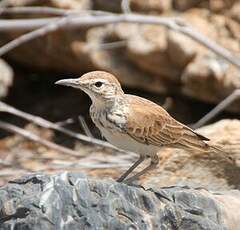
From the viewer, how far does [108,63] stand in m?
10.7

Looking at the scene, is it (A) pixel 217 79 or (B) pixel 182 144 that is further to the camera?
(A) pixel 217 79

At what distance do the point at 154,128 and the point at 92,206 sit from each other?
1132 mm

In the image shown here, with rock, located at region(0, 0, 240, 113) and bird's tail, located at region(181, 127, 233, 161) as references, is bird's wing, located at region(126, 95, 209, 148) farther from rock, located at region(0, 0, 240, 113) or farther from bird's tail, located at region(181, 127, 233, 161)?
rock, located at region(0, 0, 240, 113)

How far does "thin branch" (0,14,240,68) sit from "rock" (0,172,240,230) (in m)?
3.49

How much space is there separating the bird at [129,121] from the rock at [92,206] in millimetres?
460

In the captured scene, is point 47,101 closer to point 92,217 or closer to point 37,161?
point 37,161

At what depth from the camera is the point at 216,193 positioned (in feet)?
21.9

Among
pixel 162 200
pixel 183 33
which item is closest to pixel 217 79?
pixel 183 33

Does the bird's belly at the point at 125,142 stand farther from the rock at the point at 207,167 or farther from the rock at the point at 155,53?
the rock at the point at 155,53

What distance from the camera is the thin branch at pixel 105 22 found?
30.8 feet

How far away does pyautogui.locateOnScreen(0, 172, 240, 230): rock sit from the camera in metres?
5.55

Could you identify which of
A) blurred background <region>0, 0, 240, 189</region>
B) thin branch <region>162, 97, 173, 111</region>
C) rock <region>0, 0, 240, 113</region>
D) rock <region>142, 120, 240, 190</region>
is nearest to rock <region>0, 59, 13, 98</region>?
blurred background <region>0, 0, 240, 189</region>

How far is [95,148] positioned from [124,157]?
948 mm

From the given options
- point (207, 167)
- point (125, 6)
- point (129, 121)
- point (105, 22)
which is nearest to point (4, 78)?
point (105, 22)
